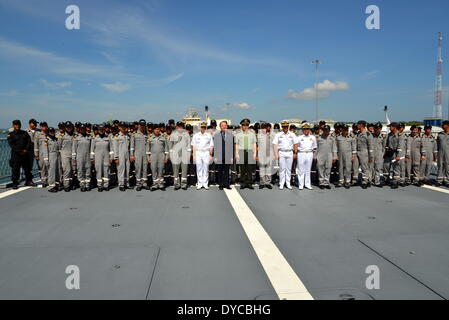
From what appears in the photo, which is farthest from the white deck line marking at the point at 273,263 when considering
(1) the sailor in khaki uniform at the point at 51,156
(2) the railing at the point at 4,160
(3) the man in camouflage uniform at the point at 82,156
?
(2) the railing at the point at 4,160

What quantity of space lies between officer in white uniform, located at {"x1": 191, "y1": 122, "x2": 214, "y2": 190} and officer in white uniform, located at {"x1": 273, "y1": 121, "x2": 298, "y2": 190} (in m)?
1.85

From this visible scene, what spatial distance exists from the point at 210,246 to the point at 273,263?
3.07 ft

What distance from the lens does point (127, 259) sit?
360cm

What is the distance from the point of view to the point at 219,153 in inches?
317

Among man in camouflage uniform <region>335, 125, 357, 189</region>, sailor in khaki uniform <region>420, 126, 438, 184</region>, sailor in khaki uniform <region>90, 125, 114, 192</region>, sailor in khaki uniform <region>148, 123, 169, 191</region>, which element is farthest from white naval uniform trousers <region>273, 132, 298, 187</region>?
sailor in khaki uniform <region>90, 125, 114, 192</region>

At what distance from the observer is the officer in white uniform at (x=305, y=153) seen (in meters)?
7.96

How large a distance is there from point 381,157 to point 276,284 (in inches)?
265

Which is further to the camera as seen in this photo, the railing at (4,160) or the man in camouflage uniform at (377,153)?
the railing at (4,160)

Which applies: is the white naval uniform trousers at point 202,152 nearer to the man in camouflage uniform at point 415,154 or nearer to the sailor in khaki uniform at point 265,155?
the sailor in khaki uniform at point 265,155

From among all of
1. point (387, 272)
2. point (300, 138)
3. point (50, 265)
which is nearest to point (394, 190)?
point (300, 138)

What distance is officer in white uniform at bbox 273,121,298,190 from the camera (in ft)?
26.3

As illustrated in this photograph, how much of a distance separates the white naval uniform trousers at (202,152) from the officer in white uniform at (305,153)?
2499 mm

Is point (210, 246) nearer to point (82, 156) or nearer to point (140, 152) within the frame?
point (140, 152)

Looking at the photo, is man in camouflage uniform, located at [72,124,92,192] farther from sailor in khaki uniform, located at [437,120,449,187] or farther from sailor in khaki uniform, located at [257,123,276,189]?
sailor in khaki uniform, located at [437,120,449,187]
